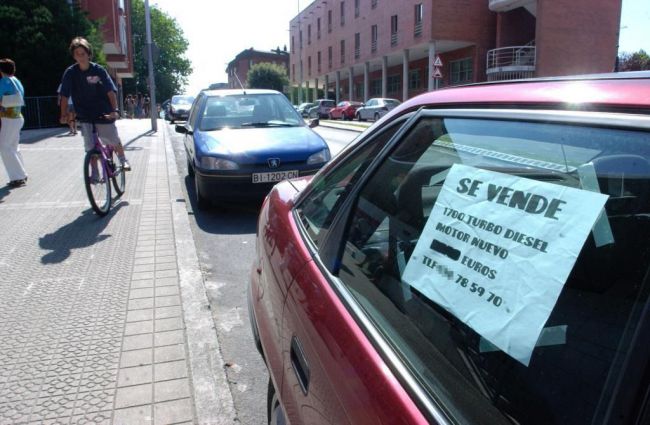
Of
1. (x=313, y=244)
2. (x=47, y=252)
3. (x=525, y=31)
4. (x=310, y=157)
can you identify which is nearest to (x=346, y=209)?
(x=313, y=244)

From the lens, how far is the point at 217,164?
6.45 m

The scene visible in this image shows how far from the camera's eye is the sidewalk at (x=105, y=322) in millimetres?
2680

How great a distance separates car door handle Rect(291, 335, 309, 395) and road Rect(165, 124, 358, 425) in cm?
113

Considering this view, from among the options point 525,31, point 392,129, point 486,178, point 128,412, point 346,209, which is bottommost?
point 128,412

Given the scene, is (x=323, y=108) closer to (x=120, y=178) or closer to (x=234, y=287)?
(x=120, y=178)

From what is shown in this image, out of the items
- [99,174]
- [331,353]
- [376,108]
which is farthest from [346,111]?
[331,353]

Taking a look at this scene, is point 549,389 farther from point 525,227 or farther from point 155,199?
point 155,199

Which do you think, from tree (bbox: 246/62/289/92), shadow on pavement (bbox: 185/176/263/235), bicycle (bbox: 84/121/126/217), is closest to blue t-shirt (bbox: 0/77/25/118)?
bicycle (bbox: 84/121/126/217)

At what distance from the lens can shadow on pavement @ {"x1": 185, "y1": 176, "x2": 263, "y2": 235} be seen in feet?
20.2

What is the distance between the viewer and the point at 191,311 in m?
3.71

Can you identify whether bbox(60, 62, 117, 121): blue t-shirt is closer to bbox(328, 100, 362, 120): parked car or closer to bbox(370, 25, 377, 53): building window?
bbox(328, 100, 362, 120): parked car

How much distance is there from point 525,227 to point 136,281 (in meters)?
3.73

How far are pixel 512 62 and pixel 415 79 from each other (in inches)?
492

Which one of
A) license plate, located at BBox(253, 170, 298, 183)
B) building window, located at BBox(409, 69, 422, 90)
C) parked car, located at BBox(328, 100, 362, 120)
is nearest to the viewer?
license plate, located at BBox(253, 170, 298, 183)
